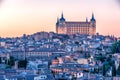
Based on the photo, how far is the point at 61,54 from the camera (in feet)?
73.0

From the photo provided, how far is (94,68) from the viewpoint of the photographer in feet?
54.2

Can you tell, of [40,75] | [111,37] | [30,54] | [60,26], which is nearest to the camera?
[40,75]

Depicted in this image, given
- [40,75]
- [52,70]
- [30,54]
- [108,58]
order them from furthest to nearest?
[30,54]
[108,58]
[52,70]
[40,75]

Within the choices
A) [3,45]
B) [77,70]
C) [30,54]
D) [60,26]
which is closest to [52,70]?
Answer: [77,70]

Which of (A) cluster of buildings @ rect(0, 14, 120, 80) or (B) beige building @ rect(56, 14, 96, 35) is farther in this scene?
(B) beige building @ rect(56, 14, 96, 35)

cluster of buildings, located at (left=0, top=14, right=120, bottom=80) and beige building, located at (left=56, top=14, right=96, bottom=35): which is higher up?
beige building, located at (left=56, top=14, right=96, bottom=35)

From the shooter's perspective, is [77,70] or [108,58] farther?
[108,58]

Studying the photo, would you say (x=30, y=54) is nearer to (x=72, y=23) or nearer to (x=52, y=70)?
(x=52, y=70)

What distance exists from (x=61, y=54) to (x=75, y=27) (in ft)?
39.0

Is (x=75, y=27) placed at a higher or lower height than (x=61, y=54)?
higher

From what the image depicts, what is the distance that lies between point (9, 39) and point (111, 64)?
1425cm

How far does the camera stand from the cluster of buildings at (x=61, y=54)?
1468 centimetres

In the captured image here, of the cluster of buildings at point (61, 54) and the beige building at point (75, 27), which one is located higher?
the beige building at point (75, 27)

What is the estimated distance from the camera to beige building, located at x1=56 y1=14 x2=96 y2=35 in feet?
110
